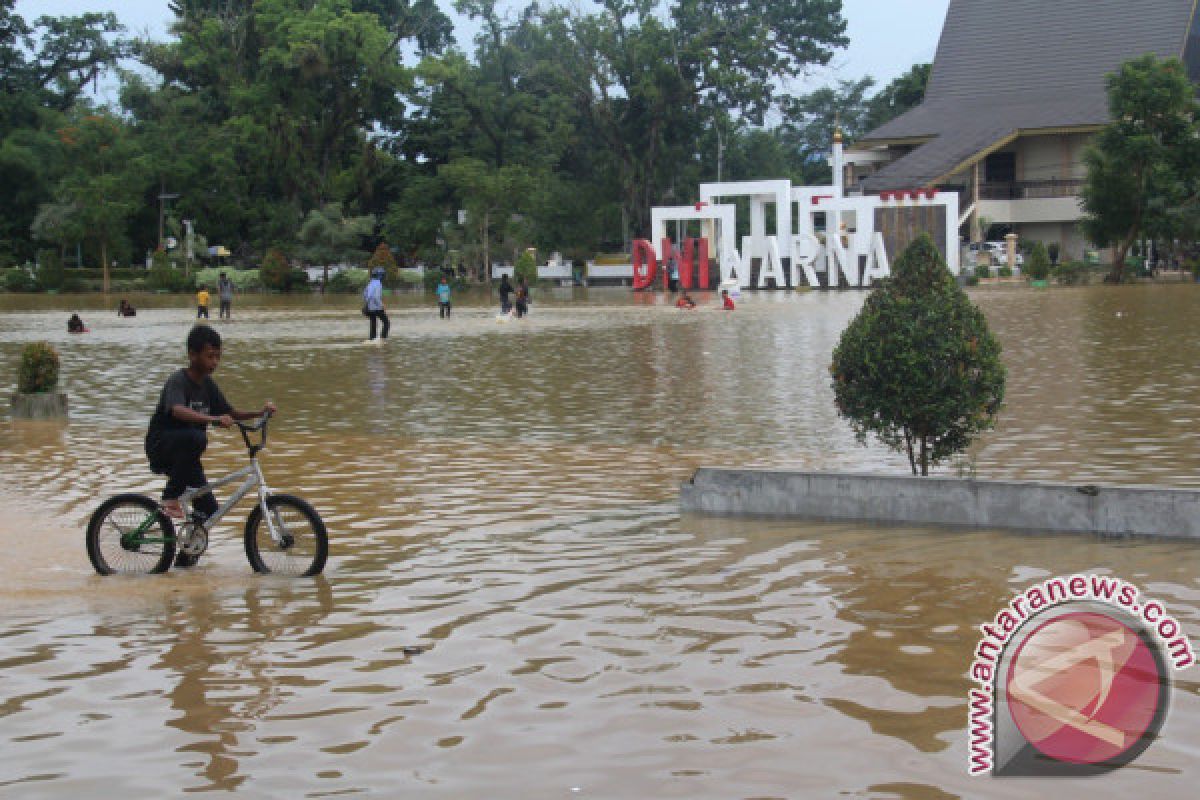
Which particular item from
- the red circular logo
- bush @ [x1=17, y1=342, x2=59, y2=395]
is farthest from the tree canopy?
the red circular logo

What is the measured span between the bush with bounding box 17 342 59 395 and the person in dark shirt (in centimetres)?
844

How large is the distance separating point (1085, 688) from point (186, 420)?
4.82m

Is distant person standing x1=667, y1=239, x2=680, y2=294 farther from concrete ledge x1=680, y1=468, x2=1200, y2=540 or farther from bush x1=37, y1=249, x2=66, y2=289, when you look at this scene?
concrete ledge x1=680, y1=468, x2=1200, y2=540

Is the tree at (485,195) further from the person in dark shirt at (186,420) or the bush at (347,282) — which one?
the person in dark shirt at (186,420)

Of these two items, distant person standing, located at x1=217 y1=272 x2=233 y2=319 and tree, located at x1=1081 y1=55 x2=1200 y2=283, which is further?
tree, located at x1=1081 y1=55 x2=1200 y2=283

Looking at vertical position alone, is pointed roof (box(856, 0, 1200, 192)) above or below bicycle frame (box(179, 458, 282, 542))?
above

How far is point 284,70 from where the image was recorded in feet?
238

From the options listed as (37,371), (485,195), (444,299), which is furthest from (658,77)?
(37,371)

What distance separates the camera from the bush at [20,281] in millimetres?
69062

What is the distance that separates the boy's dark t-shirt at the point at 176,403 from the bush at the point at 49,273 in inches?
2595

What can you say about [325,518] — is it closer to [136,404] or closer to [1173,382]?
[136,404]

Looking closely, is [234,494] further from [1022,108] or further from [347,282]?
[1022,108]

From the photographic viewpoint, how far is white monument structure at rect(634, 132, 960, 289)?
173 feet

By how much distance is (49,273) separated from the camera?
68.7 metres
